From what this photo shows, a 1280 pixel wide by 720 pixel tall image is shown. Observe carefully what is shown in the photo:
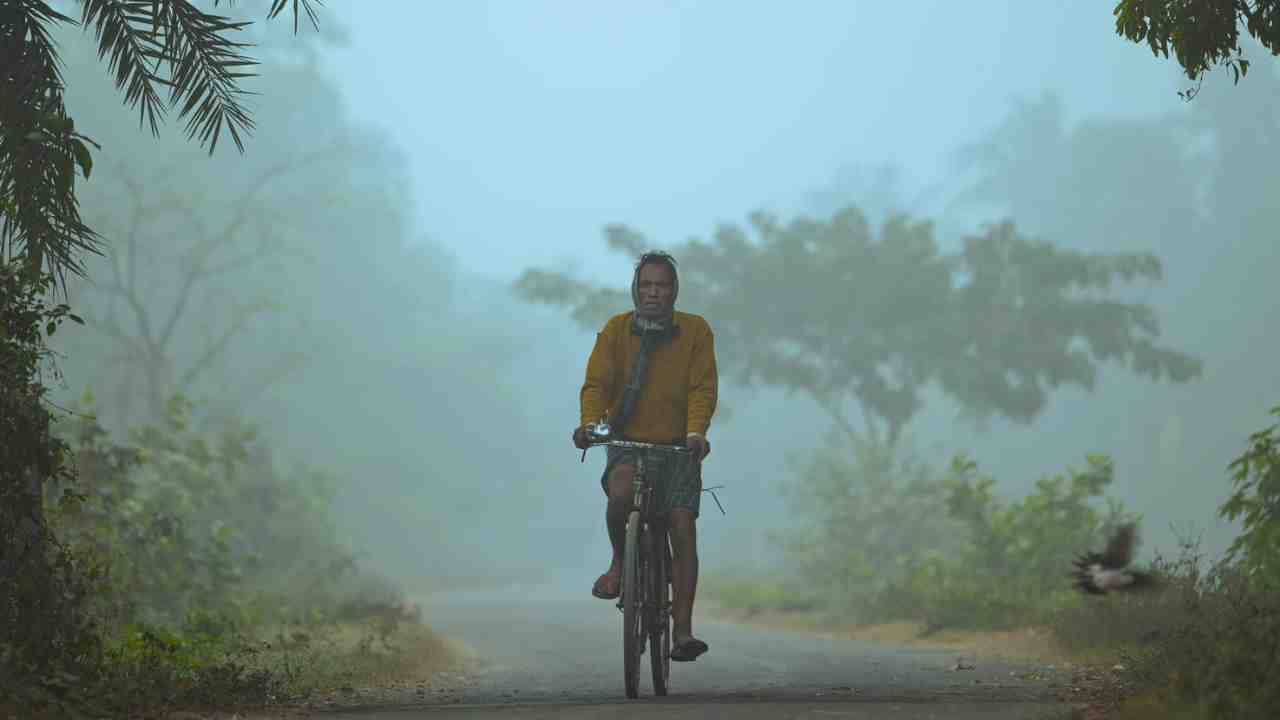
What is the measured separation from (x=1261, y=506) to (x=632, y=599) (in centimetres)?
430

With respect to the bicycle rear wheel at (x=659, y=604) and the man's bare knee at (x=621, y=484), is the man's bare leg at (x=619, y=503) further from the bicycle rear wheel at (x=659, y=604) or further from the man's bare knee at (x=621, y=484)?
the bicycle rear wheel at (x=659, y=604)

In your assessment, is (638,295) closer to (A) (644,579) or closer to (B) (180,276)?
(A) (644,579)

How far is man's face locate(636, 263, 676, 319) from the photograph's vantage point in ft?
27.7

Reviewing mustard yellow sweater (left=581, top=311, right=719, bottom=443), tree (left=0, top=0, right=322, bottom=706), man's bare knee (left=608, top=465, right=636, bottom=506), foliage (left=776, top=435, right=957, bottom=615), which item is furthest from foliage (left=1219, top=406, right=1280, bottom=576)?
foliage (left=776, top=435, right=957, bottom=615)

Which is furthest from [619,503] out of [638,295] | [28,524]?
[28,524]

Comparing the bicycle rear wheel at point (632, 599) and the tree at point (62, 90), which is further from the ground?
the tree at point (62, 90)

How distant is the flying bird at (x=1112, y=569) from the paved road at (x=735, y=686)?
0.60 meters

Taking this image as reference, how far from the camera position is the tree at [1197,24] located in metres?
7.81

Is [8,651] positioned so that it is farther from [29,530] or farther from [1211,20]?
[1211,20]

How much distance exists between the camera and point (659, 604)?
8.36 m

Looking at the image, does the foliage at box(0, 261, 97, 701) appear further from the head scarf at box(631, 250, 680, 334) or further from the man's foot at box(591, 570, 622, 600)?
the head scarf at box(631, 250, 680, 334)

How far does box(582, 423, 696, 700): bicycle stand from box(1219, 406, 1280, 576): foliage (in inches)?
138

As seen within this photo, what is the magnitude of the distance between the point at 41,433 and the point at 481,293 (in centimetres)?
10338

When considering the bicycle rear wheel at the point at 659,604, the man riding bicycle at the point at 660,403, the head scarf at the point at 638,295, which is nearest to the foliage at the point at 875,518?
the bicycle rear wheel at the point at 659,604
